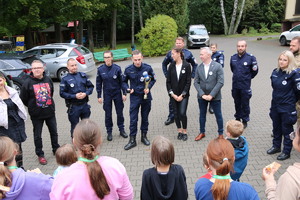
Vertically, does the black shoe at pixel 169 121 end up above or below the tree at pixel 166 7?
below

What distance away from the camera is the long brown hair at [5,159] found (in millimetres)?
2170

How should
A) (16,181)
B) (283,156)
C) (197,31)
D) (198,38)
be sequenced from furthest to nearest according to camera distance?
1. (197,31)
2. (198,38)
3. (283,156)
4. (16,181)

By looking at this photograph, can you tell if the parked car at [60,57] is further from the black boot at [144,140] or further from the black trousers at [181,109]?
the black trousers at [181,109]

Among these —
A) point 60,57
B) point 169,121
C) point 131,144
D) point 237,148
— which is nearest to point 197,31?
point 60,57

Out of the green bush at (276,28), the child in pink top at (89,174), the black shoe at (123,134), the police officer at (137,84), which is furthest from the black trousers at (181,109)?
the green bush at (276,28)

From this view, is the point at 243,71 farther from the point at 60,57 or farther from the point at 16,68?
the point at 60,57

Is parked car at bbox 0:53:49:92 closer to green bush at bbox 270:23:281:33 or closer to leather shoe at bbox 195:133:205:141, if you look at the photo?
leather shoe at bbox 195:133:205:141

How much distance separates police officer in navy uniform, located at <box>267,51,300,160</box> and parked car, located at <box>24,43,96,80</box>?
944 cm

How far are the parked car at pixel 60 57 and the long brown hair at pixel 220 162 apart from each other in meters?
11.2

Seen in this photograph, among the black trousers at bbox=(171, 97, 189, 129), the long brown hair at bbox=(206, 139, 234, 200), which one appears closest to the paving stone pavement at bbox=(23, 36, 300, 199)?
the black trousers at bbox=(171, 97, 189, 129)

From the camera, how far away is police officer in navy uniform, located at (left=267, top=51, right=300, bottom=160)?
478 centimetres

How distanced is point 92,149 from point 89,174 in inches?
7.6

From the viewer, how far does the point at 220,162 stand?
2.19m

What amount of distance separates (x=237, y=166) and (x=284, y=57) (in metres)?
2.37
